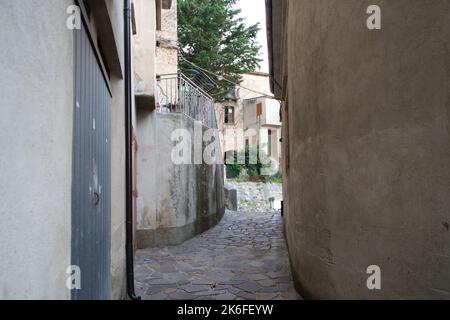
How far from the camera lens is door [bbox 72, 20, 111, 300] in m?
2.06

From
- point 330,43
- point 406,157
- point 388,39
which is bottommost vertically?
point 406,157

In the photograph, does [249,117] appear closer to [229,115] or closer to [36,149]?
[229,115]

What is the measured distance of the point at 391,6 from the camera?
8.37 feet

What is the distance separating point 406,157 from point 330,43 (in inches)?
59.3

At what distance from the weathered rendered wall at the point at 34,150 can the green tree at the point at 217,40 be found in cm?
1922

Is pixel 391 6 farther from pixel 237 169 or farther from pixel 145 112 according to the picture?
pixel 237 169

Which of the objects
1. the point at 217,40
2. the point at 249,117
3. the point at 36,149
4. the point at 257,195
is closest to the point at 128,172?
the point at 36,149

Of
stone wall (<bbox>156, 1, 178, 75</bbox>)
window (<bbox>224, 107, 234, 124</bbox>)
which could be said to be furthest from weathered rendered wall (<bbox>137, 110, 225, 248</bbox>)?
window (<bbox>224, 107, 234, 124</bbox>)

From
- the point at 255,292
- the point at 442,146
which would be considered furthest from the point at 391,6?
the point at 255,292

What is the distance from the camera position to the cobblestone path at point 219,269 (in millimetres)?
4705

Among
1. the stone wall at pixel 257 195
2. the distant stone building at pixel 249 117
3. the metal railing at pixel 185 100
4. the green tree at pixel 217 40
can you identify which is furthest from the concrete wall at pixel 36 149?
the distant stone building at pixel 249 117

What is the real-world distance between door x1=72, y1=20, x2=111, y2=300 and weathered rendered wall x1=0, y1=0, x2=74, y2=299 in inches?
12.2

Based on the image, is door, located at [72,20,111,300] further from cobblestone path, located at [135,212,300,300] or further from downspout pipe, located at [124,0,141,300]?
cobblestone path, located at [135,212,300,300]

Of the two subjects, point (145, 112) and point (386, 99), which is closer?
point (386, 99)
